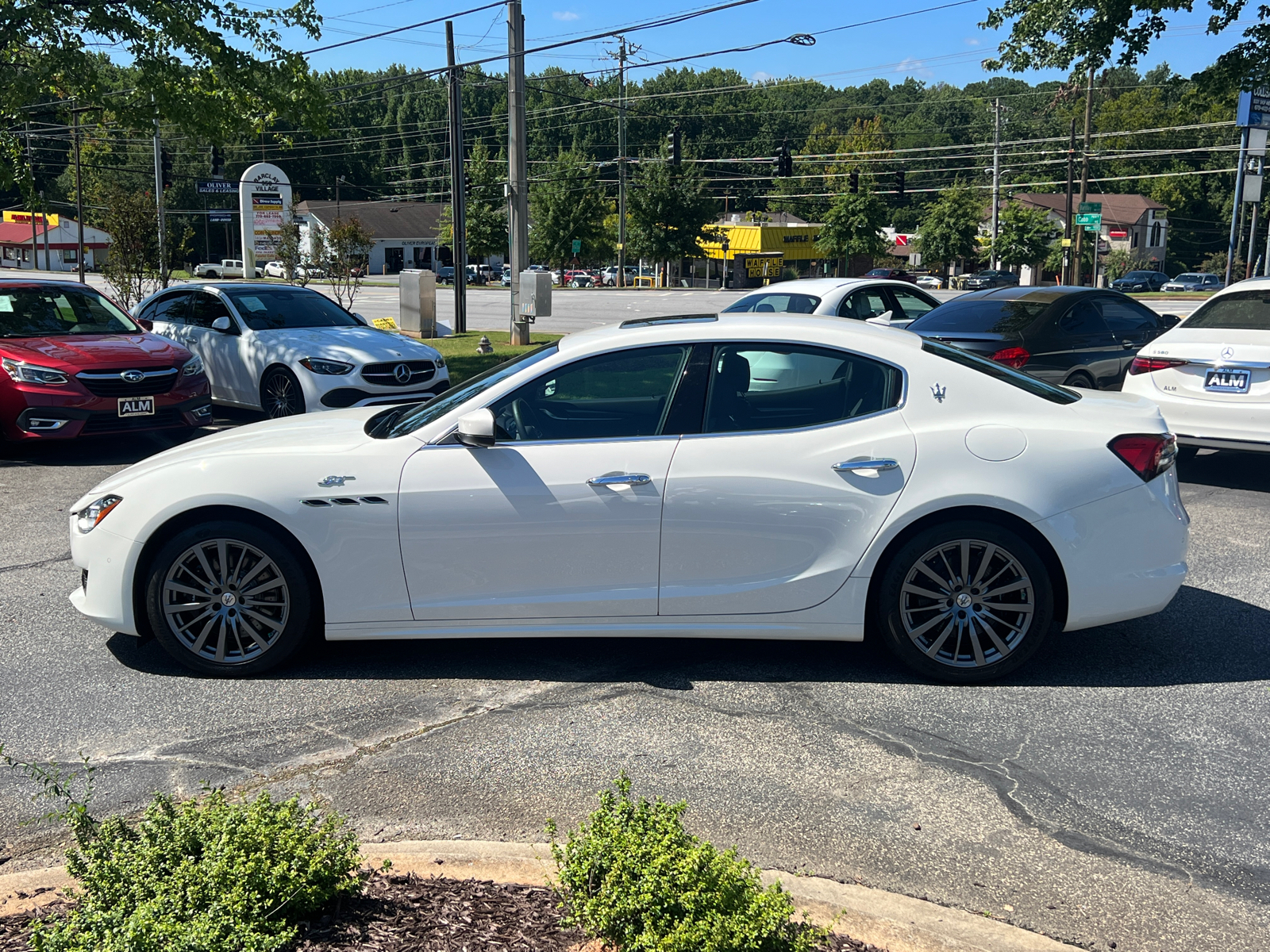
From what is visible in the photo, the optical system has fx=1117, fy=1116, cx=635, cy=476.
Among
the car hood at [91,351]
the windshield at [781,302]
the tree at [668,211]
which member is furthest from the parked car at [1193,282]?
the car hood at [91,351]

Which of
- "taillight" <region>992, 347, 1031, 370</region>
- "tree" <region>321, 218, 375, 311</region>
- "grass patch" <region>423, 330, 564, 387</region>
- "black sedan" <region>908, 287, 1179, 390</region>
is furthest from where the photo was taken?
"tree" <region>321, 218, 375, 311</region>

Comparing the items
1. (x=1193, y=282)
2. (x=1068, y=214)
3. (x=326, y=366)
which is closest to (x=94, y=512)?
(x=326, y=366)

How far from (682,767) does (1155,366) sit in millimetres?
6855

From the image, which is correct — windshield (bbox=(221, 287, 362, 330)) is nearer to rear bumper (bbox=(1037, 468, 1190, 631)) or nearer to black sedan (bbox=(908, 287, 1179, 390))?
black sedan (bbox=(908, 287, 1179, 390))

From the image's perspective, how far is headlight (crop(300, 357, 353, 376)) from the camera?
12.0 metres

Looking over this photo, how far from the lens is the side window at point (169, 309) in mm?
13781

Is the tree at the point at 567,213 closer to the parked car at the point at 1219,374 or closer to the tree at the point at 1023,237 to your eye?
the tree at the point at 1023,237

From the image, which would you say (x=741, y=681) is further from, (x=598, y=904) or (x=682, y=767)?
(x=598, y=904)

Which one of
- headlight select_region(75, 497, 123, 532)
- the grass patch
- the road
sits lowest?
the road

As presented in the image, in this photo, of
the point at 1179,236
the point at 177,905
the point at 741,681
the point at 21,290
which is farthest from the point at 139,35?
the point at 1179,236

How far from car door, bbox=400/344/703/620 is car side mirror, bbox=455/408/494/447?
0.08 meters

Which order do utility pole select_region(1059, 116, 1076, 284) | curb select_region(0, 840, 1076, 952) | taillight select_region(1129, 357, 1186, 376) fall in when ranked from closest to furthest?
curb select_region(0, 840, 1076, 952)
taillight select_region(1129, 357, 1186, 376)
utility pole select_region(1059, 116, 1076, 284)

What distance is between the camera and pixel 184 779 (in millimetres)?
4023

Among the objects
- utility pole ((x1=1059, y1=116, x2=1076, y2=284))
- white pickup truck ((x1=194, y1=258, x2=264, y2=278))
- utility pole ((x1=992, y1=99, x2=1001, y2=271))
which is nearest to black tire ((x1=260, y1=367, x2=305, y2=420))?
white pickup truck ((x1=194, y1=258, x2=264, y2=278))
